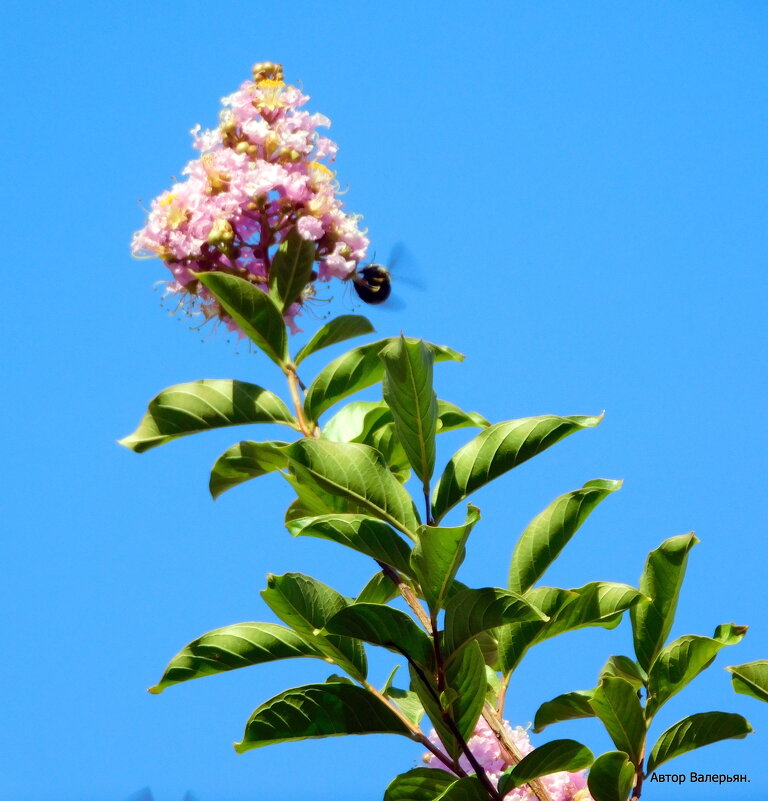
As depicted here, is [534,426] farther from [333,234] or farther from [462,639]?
[333,234]

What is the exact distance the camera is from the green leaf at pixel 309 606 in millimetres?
1515

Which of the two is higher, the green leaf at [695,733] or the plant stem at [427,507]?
the plant stem at [427,507]

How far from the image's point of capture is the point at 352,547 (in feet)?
5.04

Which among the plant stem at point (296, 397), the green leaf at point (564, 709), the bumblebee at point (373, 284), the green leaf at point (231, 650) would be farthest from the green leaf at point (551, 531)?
the bumblebee at point (373, 284)

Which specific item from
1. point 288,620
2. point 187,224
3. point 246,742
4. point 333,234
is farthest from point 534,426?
point 187,224

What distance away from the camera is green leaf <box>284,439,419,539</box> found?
156cm

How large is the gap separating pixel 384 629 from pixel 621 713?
0.44 m

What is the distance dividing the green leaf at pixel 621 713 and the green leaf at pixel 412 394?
473 mm

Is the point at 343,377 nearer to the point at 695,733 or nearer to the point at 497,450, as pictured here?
the point at 497,450

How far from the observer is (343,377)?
202 cm

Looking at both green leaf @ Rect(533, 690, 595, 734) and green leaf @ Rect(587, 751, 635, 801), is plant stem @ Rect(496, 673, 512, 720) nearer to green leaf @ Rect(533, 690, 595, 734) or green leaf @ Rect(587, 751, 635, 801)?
green leaf @ Rect(533, 690, 595, 734)

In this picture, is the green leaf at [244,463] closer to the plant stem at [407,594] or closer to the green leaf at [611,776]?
the plant stem at [407,594]

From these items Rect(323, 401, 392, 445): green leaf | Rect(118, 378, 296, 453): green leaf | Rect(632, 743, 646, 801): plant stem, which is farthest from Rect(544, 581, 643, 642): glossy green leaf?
Rect(118, 378, 296, 453): green leaf

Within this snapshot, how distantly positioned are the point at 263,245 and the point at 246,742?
1175 mm
